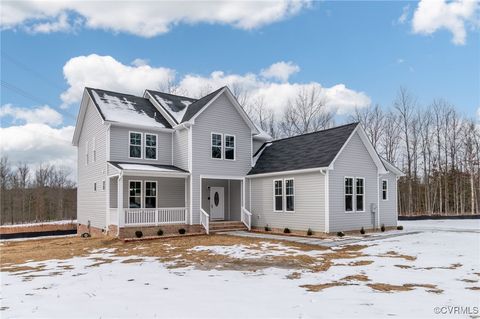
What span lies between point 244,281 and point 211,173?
11124 mm

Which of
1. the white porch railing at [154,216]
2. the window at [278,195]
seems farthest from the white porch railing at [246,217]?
the white porch railing at [154,216]

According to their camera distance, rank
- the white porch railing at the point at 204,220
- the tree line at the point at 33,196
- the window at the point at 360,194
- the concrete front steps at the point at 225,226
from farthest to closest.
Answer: the tree line at the point at 33,196, the concrete front steps at the point at 225,226, the white porch railing at the point at 204,220, the window at the point at 360,194

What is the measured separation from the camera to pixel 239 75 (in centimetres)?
3716

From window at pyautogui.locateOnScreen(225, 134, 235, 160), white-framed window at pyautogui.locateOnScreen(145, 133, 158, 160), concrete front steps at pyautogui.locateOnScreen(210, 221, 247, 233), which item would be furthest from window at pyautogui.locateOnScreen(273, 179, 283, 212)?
white-framed window at pyautogui.locateOnScreen(145, 133, 158, 160)

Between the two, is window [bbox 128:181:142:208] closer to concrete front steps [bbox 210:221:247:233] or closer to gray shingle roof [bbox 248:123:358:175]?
concrete front steps [bbox 210:221:247:233]

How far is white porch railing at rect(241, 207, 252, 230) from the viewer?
18938 mm

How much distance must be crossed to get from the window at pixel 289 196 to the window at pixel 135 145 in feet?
24.5

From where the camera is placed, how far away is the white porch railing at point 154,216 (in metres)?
16.0

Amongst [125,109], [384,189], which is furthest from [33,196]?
[384,189]

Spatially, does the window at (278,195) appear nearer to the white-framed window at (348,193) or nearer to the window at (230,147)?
the window at (230,147)

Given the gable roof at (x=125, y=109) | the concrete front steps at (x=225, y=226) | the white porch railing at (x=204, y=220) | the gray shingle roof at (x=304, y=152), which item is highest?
the gable roof at (x=125, y=109)

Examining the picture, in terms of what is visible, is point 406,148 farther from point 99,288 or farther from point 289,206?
point 99,288

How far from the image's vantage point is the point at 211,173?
18.4 metres

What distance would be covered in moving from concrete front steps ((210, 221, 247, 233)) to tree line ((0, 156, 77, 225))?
22499 mm
